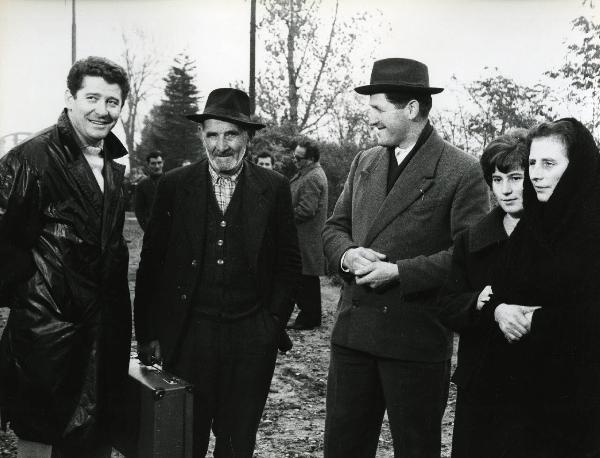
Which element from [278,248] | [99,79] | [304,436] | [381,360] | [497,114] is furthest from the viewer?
[497,114]

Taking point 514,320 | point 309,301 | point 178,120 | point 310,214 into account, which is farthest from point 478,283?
point 178,120

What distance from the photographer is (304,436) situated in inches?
196

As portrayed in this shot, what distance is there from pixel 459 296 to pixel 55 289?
173 centimetres

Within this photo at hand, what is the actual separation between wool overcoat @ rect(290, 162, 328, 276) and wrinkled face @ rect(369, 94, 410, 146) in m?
4.88

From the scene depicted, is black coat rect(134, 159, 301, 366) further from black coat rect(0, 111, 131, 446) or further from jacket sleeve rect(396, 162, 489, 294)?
jacket sleeve rect(396, 162, 489, 294)

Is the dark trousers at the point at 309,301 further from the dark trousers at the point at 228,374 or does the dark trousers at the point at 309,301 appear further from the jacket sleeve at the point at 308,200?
the dark trousers at the point at 228,374

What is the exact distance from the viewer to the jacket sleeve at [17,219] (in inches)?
110

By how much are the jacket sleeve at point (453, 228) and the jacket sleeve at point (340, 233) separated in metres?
0.36

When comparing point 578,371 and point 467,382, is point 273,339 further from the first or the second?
point 578,371

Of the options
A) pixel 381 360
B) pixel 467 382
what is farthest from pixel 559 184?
pixel 381 360

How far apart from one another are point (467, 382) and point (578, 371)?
505 millimetres

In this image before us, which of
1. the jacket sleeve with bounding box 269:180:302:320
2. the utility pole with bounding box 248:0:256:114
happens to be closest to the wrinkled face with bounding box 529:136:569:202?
the jacket sleeve with bounding box 269:180:302:320

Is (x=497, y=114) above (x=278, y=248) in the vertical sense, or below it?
above

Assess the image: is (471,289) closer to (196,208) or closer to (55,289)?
(196,208)
